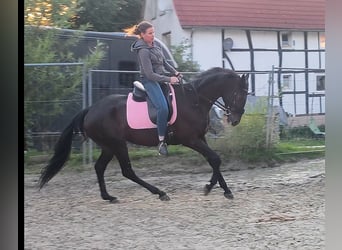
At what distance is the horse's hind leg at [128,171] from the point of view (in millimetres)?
3021

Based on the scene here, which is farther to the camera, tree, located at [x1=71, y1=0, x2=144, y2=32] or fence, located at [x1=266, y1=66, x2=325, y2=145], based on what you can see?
fence, located at [x1=266, y1=66, x2=325, y2=145]

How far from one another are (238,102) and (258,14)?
503 millimetres

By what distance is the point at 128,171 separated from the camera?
9.92ft

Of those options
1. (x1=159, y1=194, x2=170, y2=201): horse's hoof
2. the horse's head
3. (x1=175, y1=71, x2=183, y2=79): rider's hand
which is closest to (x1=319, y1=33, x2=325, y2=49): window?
the horse's head

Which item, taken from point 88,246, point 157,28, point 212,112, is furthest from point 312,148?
point 88,246

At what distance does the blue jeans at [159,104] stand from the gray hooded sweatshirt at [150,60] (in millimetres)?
50

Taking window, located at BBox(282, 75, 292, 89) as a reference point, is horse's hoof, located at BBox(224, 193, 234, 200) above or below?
below

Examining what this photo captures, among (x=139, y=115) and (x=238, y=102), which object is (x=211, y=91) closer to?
(x=238, y=102)

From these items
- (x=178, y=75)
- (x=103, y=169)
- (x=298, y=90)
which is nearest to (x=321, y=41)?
(x=298, y=90)

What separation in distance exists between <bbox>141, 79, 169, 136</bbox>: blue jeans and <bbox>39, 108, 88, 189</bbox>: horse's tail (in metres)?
0.39

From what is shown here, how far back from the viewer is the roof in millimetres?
3041

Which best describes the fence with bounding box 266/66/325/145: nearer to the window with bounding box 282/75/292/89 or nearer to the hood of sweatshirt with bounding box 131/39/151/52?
the window with bounding box 282/75/292/89

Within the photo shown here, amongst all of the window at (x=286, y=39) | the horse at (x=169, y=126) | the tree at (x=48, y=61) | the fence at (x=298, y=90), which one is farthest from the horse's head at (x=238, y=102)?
the tree at (x=48, y=61)

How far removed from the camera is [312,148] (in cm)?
313
